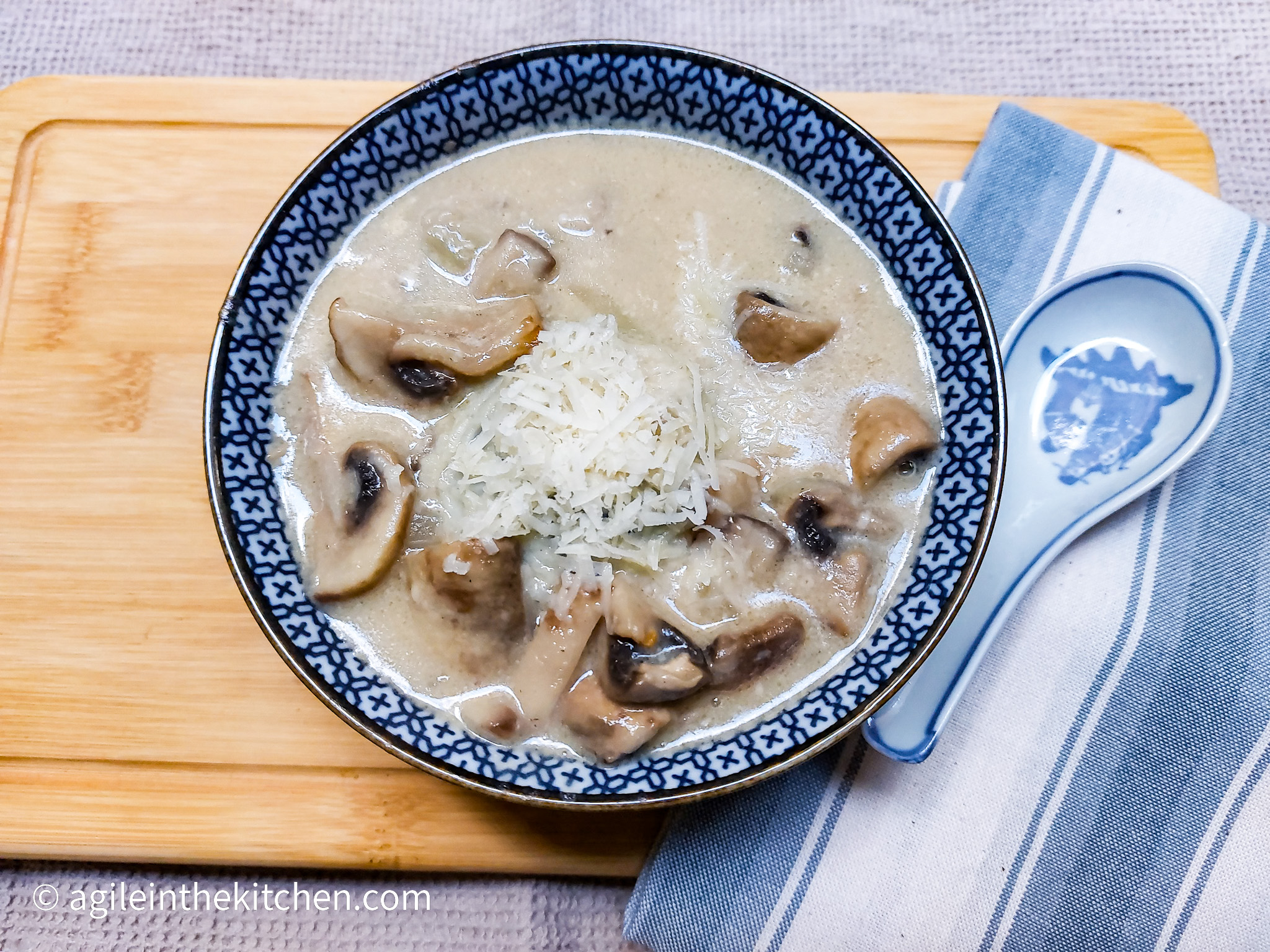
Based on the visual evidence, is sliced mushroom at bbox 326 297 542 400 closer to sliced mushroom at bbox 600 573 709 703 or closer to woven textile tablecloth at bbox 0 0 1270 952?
sliced mushroom at bbox 600 573 709 703

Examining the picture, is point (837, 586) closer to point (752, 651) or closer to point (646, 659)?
point (752, 651)

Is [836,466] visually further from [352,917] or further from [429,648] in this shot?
[352,917]

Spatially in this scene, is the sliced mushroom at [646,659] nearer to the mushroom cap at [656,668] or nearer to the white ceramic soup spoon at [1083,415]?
the mushroom cap at [656,668]

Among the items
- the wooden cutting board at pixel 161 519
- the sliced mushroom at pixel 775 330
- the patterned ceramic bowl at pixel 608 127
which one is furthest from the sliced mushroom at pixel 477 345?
the wooden cutting board at pixel 161 519

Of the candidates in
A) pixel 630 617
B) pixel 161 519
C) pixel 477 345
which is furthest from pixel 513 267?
pixel 161 519

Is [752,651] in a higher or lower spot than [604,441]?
lower

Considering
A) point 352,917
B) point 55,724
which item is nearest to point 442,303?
point 55,724
